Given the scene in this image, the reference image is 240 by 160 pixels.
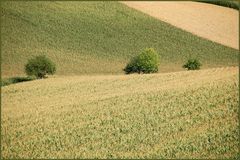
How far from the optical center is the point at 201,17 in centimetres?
6438

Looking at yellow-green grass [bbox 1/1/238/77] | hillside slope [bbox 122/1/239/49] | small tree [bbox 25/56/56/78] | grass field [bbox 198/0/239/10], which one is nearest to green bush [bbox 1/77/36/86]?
small tree [bbox 25/56/56/78]

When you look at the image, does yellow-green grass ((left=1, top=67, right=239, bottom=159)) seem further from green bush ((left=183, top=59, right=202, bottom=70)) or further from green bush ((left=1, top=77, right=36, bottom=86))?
green bush ((left=183, top=59, right=202, bottom=70))

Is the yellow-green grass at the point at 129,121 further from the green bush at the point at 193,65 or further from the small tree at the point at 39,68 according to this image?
the green bush at the point at 193,65

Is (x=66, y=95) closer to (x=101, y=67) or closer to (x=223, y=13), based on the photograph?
(x=101, y=67)

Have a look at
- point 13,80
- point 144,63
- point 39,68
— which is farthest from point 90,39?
point 13,80

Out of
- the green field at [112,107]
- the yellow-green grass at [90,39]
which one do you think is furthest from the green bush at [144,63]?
the green field at [112,107]

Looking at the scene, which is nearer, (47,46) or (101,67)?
(101,67)

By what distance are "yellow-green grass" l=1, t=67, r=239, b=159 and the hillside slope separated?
100ft

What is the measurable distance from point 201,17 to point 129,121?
47.3 m

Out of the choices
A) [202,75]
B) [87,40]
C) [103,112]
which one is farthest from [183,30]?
[103,112]

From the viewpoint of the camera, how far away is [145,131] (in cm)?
1845

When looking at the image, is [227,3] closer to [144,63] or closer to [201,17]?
[201,17]

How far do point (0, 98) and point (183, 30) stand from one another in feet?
115

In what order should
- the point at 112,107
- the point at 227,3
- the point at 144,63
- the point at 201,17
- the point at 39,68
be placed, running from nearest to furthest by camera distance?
1. the point at 112,107
2. the point at 39,68
3. the point at 144,63
4. the point at 201,17
5. the point at 227,3
